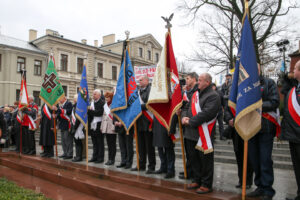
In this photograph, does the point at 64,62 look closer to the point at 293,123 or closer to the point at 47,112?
the point at 47,112

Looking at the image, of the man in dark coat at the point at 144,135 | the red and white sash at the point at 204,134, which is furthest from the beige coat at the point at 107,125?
the red and white sash at the point at 204,134

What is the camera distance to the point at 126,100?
6059 millimetres

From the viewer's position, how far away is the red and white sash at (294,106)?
3492 mm

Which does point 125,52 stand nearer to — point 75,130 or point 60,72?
point 75,130

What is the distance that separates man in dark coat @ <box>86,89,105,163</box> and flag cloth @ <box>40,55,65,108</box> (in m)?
1.13

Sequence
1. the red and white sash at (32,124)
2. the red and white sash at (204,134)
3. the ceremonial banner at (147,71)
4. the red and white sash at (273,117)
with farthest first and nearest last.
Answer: the ceremonial banner at (147,71) → the red and white sash at (32,124) → the red and white sash at (204,134) → the red and white sash at (273,117)

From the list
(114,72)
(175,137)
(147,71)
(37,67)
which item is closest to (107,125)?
(175,137)

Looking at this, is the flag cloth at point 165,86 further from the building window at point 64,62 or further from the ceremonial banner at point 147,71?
the building window at point 64,62

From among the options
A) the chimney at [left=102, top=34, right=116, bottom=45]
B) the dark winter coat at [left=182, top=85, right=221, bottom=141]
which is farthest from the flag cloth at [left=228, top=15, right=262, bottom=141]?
the chimney at [left=102, top=34, right=116, bottom=45]

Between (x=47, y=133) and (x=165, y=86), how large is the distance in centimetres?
498

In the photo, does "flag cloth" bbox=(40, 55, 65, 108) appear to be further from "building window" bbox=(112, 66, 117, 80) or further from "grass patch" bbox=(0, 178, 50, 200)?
"building window" bbox=(112, 66, 117, 80)

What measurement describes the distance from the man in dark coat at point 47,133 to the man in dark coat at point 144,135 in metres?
3.60

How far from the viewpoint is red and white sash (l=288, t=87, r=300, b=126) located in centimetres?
349

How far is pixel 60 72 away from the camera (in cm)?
3000
